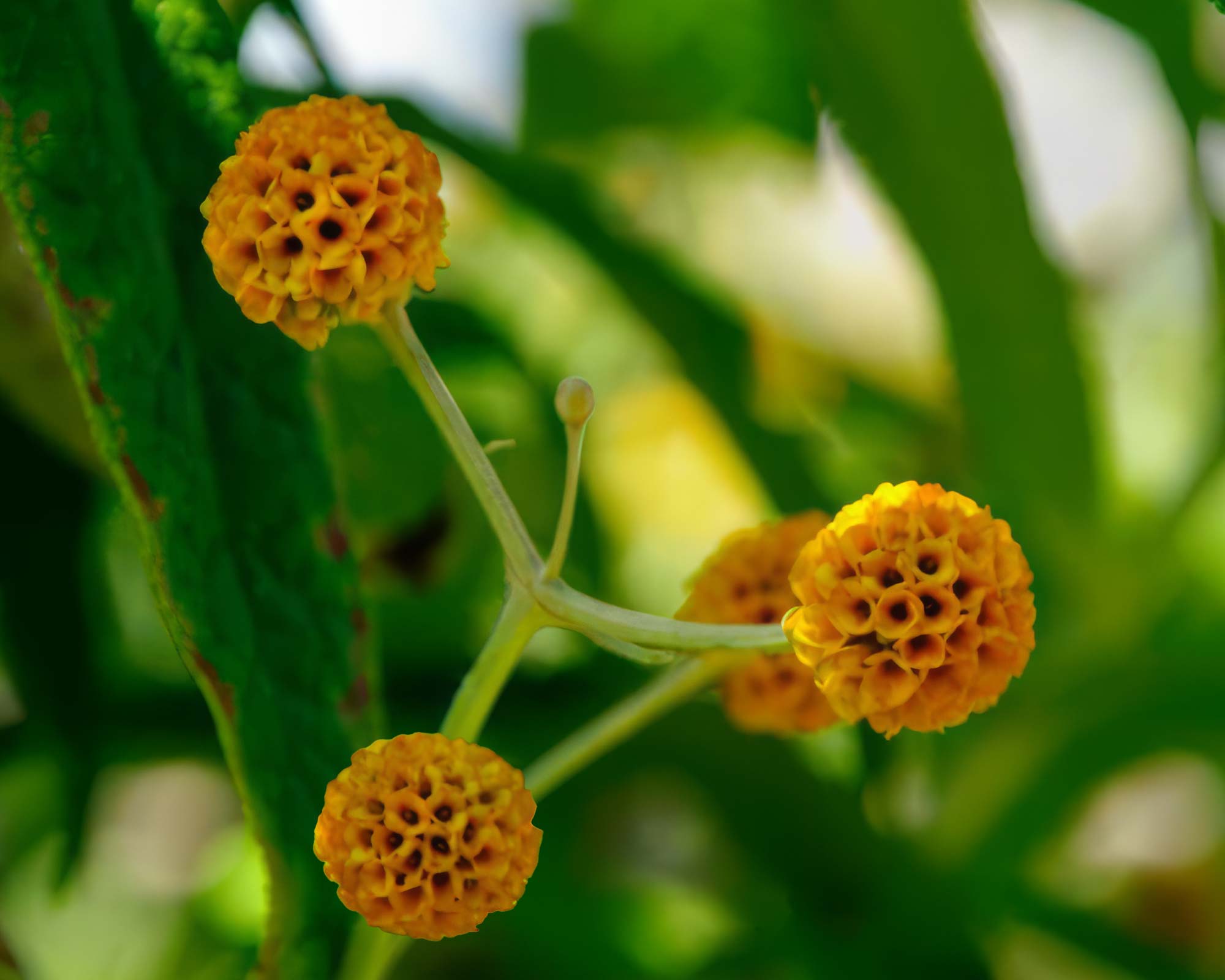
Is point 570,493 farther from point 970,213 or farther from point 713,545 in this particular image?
point 713,545

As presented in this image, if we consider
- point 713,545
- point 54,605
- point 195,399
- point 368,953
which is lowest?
point 713,545

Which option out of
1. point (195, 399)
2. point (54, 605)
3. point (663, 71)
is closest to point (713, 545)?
point (663, 71)

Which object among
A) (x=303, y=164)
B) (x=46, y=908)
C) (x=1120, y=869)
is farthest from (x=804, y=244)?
(x=303, y=164)

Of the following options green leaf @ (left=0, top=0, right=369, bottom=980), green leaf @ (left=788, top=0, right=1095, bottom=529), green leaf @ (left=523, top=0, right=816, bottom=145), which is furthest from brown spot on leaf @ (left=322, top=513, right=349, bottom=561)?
green leaf @ (left=523, top=0, right=816, bottom=145)

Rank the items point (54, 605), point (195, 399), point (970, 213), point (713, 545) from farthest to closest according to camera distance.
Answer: point (713, 545) < point (970, 213) < point (54, 605) < point (195, 399)

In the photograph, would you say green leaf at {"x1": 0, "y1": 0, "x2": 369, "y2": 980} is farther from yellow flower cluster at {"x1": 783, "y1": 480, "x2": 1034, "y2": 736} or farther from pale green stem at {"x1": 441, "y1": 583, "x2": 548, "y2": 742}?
yellow flower cluster at {"x1": 783, "y1": 480, "x2": 1034, "y2": 736}

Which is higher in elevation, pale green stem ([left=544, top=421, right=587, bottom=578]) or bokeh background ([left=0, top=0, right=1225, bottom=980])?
pale green stem ([left=544, top=421, right=587, bottom=578])
